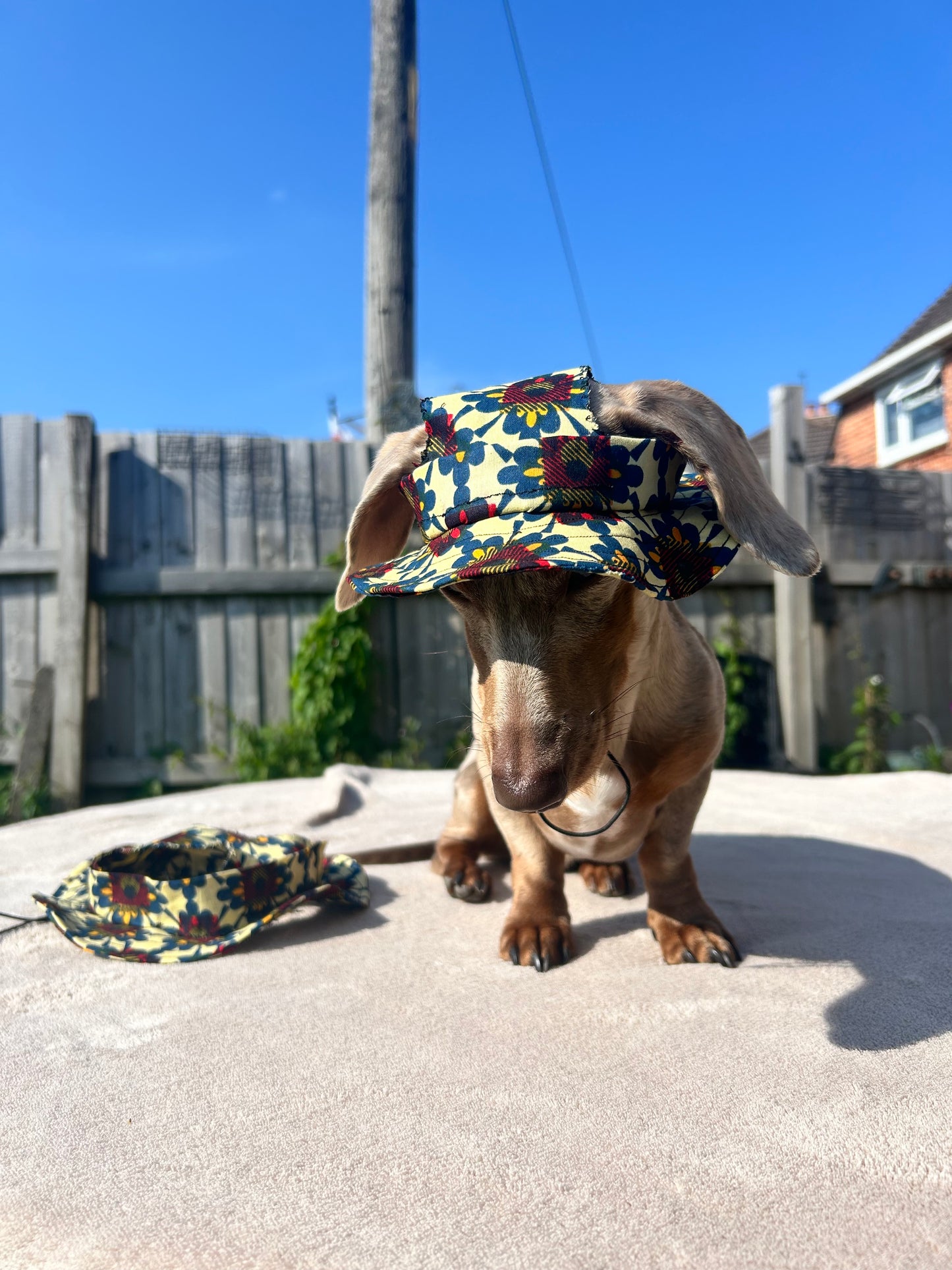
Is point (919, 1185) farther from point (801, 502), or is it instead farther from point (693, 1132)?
point (801, 502)

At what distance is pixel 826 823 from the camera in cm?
334

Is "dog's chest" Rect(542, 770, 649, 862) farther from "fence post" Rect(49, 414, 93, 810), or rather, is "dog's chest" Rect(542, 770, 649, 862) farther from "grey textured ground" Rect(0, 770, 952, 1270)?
"fence post" Rect(49, 414, 93, 810)

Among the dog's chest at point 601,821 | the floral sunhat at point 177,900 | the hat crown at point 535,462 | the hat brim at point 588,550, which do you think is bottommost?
the floral sunhat at point 177,900

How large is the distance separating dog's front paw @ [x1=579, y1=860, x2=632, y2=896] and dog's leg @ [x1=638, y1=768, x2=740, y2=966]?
0.39m

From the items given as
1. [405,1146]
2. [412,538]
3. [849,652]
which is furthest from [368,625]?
[405,1146]

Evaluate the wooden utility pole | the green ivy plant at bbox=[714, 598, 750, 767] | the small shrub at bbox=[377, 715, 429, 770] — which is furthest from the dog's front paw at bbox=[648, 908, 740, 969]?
the wooden utility pole

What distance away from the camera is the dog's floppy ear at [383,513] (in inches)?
69.1

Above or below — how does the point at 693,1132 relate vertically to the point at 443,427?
below

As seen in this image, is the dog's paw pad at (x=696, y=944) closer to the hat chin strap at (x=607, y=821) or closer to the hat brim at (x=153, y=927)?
the hat chin strap at (x=607, y=821)

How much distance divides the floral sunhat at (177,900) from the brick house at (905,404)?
9.23m

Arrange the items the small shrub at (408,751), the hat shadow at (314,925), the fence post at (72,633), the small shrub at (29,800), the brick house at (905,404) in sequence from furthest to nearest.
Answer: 1. the brick house at (905,404)
2. the small shrub at (408,751)
3. the fence post at (72,633)
4. the small shrub at (29,800)
5. the hat shadow at (314,925)

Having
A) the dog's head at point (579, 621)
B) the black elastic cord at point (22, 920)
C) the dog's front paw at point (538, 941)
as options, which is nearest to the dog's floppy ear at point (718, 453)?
the dog's head at point (579, 621)

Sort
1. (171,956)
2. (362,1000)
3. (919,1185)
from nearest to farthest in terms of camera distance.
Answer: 1. (919,1185)
2. (362,1000)
3. (171,956)

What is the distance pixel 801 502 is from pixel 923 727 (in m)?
1.87
